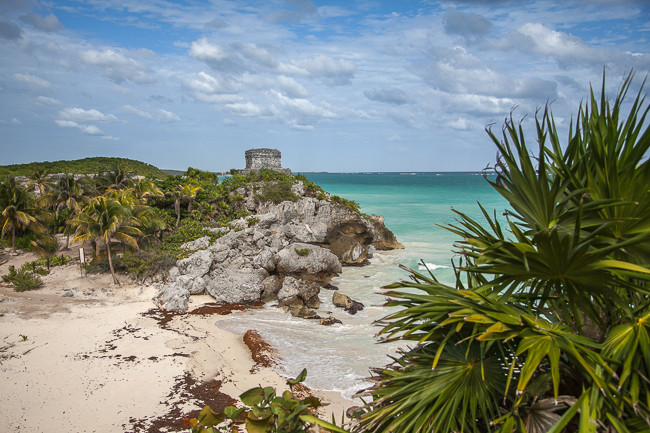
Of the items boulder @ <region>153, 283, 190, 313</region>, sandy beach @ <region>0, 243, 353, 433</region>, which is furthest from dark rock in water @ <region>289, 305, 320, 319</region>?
boulder @ <region>153, 283, 190, 313</region>

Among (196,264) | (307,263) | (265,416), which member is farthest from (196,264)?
(265,416)

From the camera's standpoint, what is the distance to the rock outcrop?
52.8 feet

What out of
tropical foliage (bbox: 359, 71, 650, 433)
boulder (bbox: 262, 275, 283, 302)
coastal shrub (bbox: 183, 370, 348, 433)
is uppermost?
tropical foliage (bbox: 359, 71, 650, 433)

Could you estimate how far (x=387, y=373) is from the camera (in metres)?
3.09

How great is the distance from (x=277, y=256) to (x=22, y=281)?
10.6 meters

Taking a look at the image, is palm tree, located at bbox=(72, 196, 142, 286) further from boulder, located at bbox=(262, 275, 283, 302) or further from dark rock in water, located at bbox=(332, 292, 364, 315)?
dark rock in water, located at bbox=(332, 292, 364, 315)

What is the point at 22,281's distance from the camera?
601 inches

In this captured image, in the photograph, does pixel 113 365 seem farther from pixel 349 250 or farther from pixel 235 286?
pixel 349 250

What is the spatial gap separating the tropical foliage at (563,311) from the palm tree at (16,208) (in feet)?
72.9

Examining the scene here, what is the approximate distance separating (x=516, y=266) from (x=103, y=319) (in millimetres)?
14512

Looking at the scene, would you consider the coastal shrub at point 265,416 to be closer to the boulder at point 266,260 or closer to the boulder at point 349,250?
the boulder at point 266,260

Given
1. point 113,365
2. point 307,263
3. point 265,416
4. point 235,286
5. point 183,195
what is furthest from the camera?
point 183,195

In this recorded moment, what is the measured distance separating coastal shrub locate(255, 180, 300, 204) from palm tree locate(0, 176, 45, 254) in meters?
12.0

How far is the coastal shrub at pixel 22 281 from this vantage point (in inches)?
600
